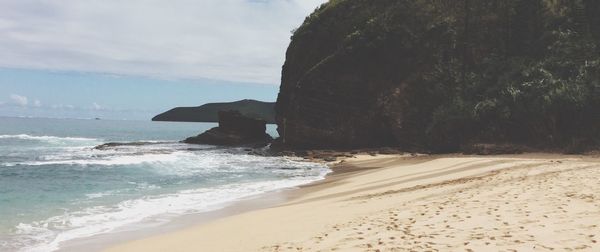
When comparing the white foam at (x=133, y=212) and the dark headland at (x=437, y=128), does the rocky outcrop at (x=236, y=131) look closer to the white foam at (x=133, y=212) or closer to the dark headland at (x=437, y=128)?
the dark headland at (x=437, y=128)

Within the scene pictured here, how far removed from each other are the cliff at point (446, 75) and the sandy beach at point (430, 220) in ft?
39.9

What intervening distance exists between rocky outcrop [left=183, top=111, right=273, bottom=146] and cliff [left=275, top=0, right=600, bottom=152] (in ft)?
38.5

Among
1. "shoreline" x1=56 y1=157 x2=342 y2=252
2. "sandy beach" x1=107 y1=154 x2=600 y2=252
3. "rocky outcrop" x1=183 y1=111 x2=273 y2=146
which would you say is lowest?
"shoreline" x1=56 y1=157 x2=342 y2=252

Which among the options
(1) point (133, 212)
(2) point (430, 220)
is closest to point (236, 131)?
(1) point (133, 212)

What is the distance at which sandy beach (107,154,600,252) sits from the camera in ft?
23.7

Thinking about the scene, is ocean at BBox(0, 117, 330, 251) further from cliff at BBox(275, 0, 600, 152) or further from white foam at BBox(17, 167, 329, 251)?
cliff at BBox(275, 0, 600, 152)

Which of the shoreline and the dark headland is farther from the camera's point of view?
the shoreline

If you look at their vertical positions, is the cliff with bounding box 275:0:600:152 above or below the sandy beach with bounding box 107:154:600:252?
above

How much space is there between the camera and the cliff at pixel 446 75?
1056 inches

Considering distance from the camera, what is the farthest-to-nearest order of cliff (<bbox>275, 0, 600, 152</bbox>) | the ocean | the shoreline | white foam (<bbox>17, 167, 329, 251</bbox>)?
cliff (<bbox>275, 0, 600, 152</bbox>) < the ocean < white foam (<bbox>17, 167, 329, 251</bbox>) < the shoreline

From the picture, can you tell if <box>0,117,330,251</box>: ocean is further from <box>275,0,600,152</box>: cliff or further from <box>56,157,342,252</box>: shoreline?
<box>275,0,600,152</box>: cliff

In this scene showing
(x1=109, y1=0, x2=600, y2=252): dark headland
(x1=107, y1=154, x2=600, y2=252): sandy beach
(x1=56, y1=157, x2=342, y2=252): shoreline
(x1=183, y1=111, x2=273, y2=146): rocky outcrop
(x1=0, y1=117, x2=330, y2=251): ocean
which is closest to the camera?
(x1=107, y1=154, x2=600, y2=252): sandy beach

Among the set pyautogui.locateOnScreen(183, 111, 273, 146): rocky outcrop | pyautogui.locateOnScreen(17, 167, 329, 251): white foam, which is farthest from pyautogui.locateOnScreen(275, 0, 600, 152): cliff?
pyautogui.locateOnScreen(17, 167, 329, 251): white foam

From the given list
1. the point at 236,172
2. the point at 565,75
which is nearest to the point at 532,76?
the point at 565,75
